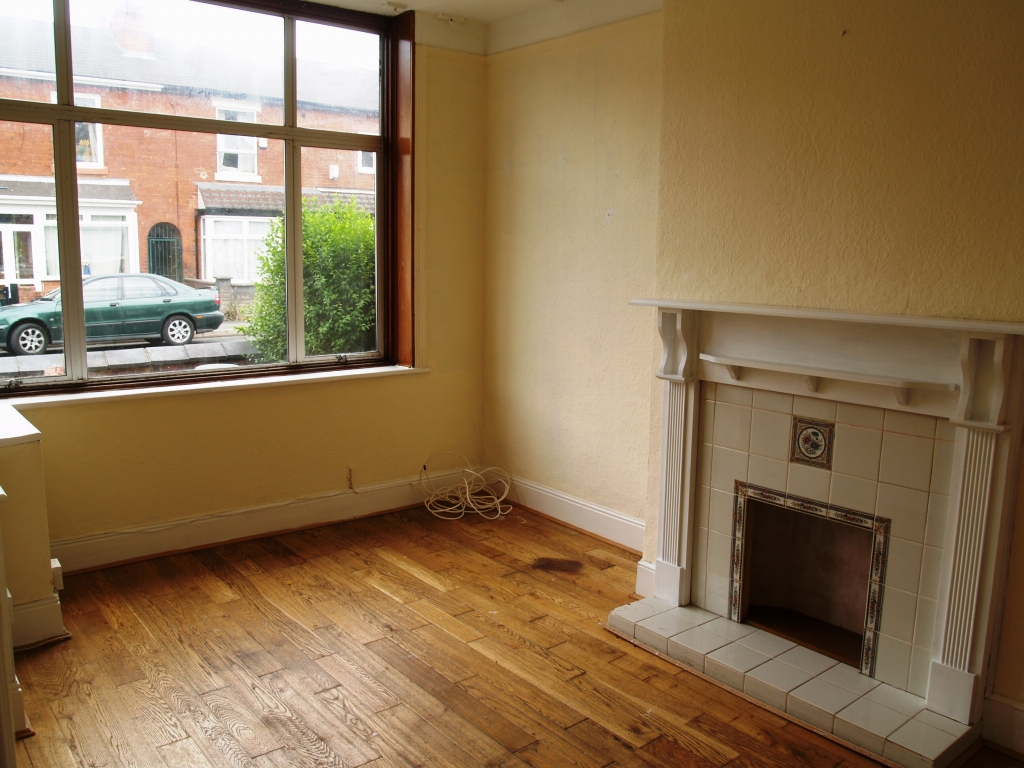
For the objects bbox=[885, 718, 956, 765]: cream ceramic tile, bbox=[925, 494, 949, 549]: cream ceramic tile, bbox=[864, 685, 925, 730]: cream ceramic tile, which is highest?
bbox=[925, 494, 949, 549]: cream ceramic tile

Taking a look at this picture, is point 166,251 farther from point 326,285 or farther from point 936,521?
point 936,521

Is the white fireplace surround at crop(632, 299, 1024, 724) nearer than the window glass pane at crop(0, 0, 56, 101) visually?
Yes

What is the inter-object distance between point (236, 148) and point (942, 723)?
3.75 m

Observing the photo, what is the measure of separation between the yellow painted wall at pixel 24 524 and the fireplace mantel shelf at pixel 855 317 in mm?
2288

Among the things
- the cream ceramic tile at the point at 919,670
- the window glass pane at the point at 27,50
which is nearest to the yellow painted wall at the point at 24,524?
the window glass pane at the point at 27,50

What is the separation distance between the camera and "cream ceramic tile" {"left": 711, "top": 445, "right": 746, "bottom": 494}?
10.3 ft

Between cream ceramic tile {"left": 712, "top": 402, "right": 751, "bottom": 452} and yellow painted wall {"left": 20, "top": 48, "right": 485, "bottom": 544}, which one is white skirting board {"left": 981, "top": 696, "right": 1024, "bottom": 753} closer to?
cream ceramic tile {"left": 712, "top": 402, "right": 751, "bottom": 452}

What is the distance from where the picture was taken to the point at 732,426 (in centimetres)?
315

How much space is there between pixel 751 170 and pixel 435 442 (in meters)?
2.50

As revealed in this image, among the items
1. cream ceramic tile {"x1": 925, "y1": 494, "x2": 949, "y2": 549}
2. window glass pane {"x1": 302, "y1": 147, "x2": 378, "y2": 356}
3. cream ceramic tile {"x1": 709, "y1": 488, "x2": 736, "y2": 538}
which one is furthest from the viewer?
window glass pane {"x1": 302, "y1": 147, "x2": 378, "y2": 356}

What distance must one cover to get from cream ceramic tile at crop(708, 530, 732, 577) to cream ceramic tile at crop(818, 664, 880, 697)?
515 millimetres

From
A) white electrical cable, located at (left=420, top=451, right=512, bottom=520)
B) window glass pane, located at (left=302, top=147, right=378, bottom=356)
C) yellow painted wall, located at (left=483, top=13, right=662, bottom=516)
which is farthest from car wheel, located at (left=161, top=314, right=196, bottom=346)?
yellow painted wall, located at (left=483, top=13, right=662, bottom=516)

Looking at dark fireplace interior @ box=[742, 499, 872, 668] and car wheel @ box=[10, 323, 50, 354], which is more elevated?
car wheel @ box=[10, 323, 50, 354]

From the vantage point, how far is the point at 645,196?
3.87m
